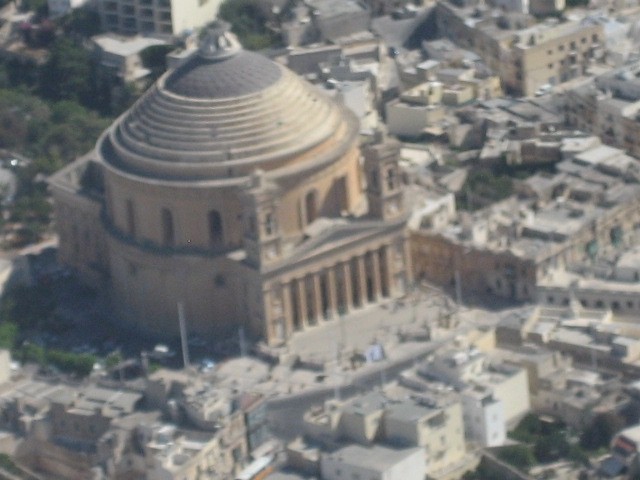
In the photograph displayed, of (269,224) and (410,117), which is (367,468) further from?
(410,117)

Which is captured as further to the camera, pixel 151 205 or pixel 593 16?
pixel 593 16

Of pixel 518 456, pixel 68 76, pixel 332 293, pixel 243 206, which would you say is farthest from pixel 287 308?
pixel 68 76

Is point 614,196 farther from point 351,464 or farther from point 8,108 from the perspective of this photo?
point 8,108

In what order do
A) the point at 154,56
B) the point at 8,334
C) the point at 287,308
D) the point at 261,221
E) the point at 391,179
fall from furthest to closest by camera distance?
the point at 154,56 → the point at 8,334 → the point at 391,179 → the point at 287,308 → the point at 261,221

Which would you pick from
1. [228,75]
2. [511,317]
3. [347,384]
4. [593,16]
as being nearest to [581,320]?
[511,317]

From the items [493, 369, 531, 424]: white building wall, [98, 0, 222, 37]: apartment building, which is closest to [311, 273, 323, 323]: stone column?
[493, 369, 531, 424]: white building wall
